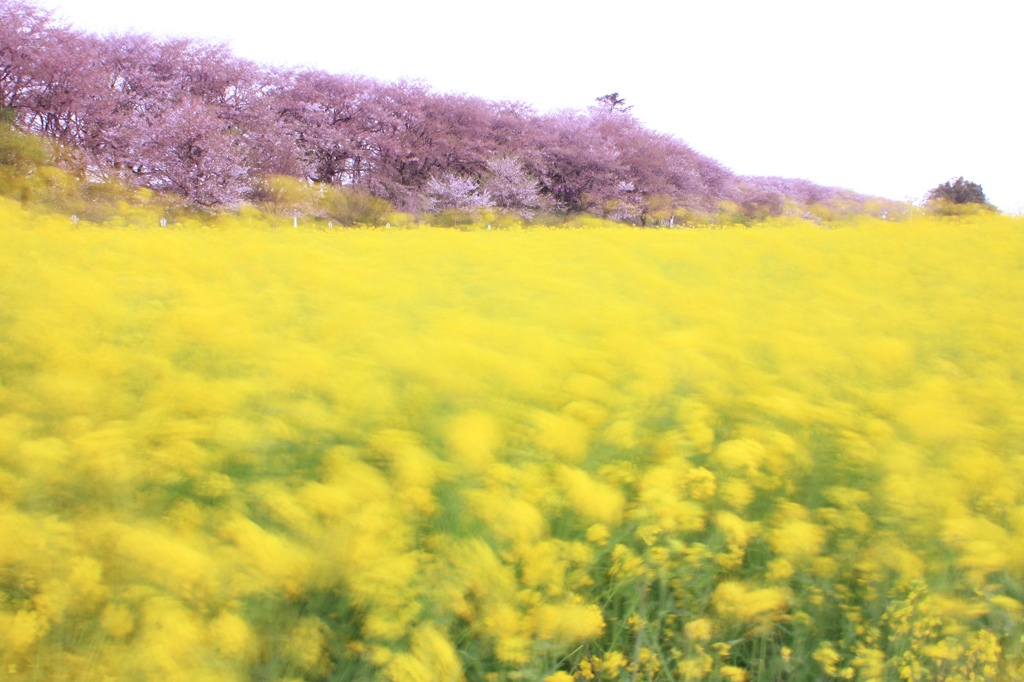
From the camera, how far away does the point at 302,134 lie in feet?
67.4

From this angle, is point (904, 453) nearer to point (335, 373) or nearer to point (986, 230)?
→ point (335, 373)

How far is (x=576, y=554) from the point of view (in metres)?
1.53

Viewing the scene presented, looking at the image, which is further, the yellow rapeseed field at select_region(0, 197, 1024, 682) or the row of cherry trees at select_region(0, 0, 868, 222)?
the row of cherry trees at select_region(0, 0, 868, 222)

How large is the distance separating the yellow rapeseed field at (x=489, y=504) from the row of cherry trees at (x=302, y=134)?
Answer: 14.6m

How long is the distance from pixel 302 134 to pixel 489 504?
21.7 m

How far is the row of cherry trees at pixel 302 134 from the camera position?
14812 millimetres

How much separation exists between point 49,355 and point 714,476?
7.31ft

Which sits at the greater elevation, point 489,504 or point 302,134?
point 302,134

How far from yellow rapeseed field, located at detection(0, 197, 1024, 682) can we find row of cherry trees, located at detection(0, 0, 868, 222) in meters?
14.6

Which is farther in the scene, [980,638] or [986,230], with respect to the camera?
[986,230]

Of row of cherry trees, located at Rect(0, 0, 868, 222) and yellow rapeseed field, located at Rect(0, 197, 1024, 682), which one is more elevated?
row of cherry trees, located at Rect(0, 0, 868, 222)

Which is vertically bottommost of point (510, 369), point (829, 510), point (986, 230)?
point (829, 510)

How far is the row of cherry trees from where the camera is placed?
14812 millimetres


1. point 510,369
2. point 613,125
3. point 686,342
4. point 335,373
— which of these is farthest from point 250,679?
point 613,125
